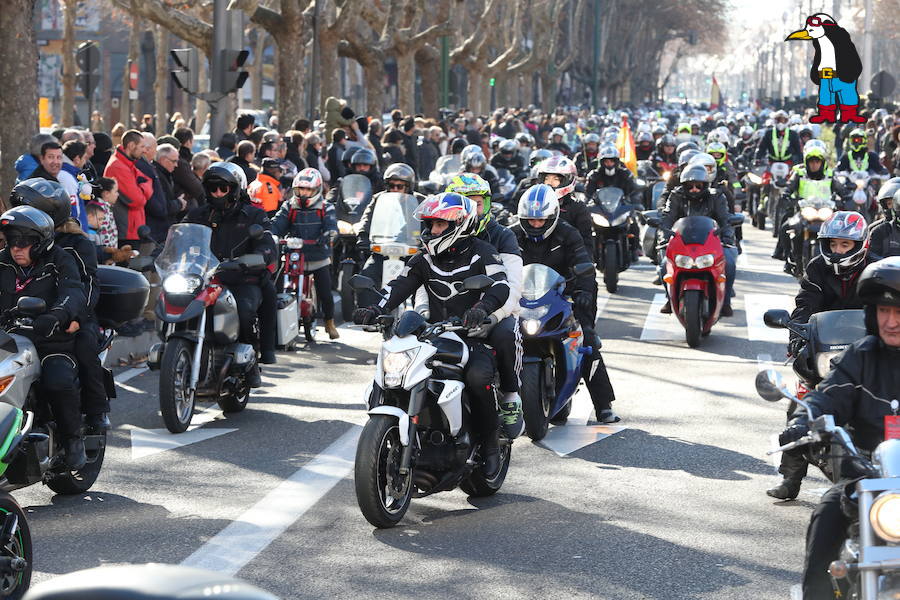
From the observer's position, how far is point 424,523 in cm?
786

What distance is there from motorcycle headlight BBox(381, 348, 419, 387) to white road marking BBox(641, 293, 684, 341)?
313 inches

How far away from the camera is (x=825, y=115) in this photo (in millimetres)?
32094

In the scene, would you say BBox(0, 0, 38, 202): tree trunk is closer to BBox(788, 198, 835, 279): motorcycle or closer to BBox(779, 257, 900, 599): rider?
BBox(788, 198, 835, 279): motorcycle

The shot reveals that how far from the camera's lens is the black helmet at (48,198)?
8250mm

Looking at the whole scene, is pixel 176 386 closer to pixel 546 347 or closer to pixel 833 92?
pixel 546 347

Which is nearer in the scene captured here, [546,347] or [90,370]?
[90,370]

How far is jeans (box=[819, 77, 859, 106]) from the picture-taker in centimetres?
3503

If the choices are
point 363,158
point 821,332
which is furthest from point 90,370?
point 363,158

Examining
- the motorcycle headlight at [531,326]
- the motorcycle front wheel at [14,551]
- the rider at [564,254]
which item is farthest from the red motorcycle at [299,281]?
the motorcycle front wheel at [14,551]

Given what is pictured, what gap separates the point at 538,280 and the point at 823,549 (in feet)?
16.6

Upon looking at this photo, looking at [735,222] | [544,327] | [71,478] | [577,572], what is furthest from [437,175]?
[577,572]

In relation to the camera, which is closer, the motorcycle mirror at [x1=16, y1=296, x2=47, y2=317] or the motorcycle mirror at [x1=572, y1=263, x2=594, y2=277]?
the motorcycle mirror at [x1=16, y1=296, x2=47, y2=317]

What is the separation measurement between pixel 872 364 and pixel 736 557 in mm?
1552

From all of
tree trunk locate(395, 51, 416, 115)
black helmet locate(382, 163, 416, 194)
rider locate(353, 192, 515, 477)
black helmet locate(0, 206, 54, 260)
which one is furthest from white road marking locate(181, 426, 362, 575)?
tree trunk locate(395, 51, 416, 115)
